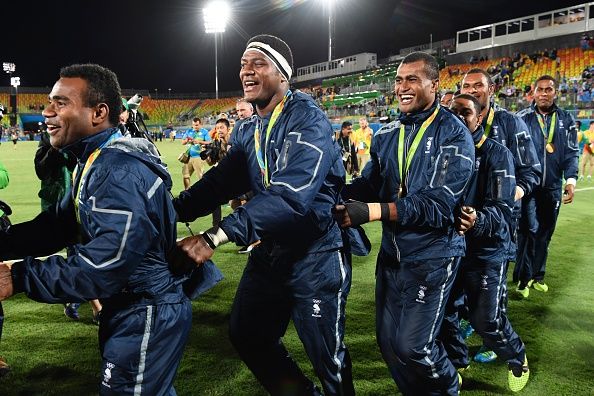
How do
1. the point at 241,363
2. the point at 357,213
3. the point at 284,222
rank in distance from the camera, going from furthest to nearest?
the point at 241,363 < the point at 357,213 < the point at 284,222

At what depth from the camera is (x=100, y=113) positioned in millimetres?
2148

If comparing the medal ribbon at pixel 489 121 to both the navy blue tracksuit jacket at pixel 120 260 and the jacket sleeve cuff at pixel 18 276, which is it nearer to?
the navy blue tracksuit jacket at pixel 120 260

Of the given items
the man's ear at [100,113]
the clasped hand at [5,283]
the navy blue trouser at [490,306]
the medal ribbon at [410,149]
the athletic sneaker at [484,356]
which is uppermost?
the man's ear at [100,113]

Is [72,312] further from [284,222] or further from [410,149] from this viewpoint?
[410,149]

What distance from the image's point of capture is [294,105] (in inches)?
106

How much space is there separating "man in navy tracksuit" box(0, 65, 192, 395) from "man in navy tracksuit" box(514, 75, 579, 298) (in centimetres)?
479

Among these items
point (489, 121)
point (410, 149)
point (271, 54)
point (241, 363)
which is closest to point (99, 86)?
point (271, 54)

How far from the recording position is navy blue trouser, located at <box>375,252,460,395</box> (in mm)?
2805

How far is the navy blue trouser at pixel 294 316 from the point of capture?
108 inches

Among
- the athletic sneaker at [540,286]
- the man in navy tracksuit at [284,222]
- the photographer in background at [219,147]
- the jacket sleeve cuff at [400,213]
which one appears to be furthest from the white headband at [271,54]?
the photographer in background at [219,147]

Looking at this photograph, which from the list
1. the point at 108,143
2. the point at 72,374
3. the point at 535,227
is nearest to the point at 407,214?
the point at 108,143

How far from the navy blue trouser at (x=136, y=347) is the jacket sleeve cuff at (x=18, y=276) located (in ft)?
1.47

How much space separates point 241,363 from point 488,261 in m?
2.04

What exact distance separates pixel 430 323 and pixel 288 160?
1.26 metres
